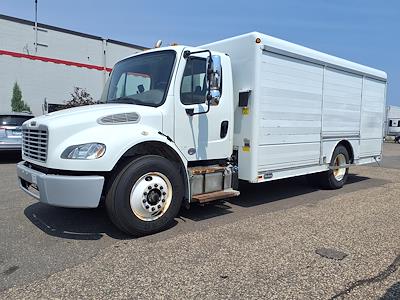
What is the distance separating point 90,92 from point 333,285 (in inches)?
818

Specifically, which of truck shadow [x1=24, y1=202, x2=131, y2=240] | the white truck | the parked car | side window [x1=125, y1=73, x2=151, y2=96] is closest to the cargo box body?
the white truck

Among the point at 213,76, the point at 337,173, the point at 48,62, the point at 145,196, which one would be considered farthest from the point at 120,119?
the point at 48,62

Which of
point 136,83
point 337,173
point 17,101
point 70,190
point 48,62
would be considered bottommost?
point 337,173

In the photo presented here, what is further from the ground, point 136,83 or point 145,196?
point 136,83

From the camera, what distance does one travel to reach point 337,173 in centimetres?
898

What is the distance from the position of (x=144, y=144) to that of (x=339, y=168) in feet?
17.4

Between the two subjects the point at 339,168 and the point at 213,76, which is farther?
the point at 339,168

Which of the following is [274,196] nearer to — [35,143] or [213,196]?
[213,196]

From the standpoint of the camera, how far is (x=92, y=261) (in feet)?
13.9

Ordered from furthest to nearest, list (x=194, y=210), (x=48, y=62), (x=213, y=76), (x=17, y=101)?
(x=48, y=62), (x=17, y=101), (x=194, y=210), (x=213, y=76)

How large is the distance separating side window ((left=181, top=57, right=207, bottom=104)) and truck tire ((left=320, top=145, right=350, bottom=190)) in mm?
4073

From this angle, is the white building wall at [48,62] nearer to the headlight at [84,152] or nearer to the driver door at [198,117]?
the driver door at [198,117]

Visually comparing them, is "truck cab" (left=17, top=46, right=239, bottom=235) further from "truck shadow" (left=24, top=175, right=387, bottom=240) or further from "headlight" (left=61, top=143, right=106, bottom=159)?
"truck shadow" (left=24, top=175, right=387, bottom=240)

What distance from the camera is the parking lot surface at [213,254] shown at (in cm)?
359
